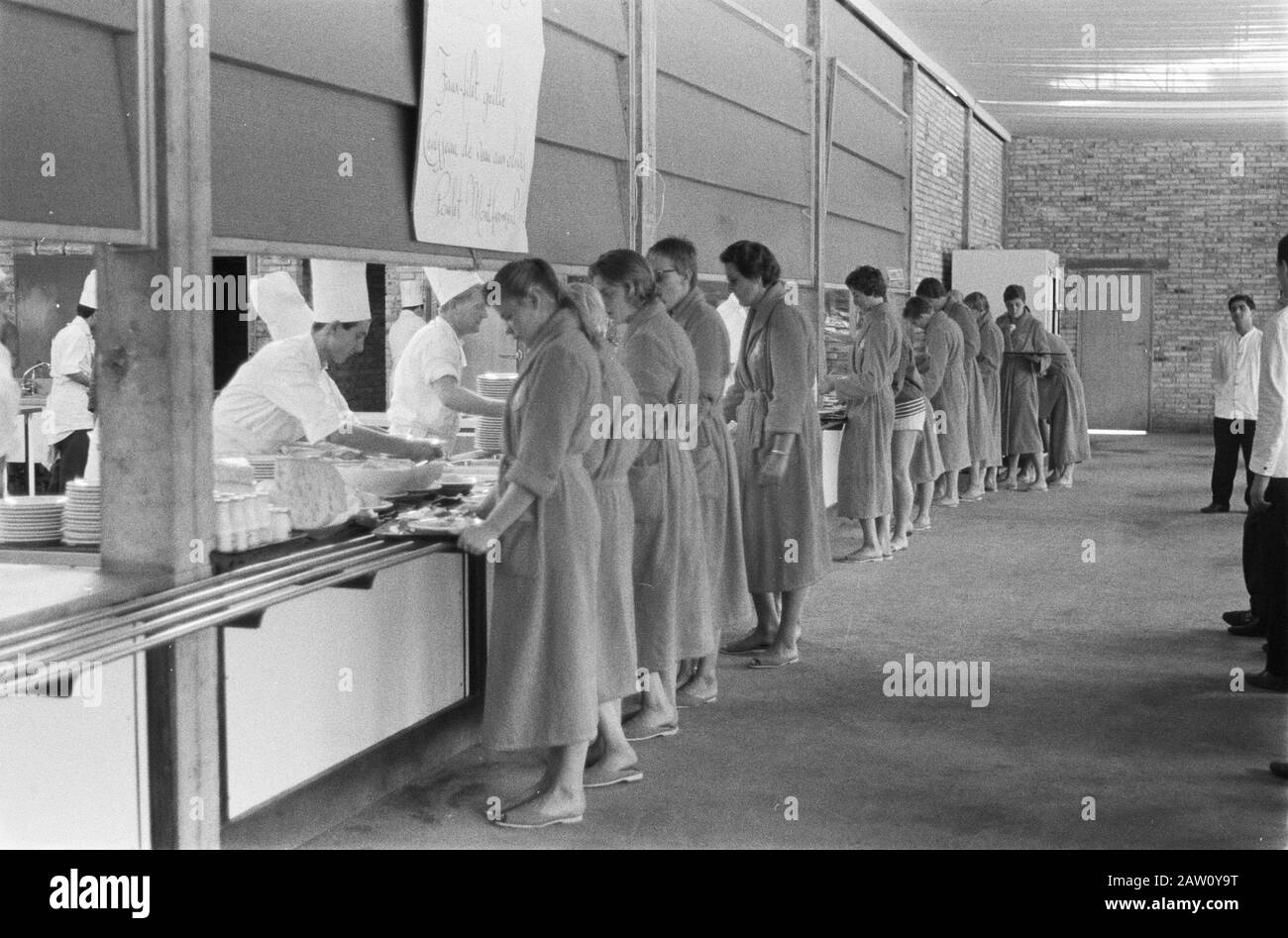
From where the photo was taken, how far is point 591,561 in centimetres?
408

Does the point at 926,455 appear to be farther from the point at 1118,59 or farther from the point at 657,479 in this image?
the point at 657,479

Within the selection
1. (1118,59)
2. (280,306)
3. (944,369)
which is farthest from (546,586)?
(1118,59)

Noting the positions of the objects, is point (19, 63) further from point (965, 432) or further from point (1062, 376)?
point (1062, 376)

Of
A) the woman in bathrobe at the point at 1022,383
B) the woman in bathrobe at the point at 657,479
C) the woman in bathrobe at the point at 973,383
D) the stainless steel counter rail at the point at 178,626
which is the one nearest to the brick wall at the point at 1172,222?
the woman in bathrobe at the point at 1022,383

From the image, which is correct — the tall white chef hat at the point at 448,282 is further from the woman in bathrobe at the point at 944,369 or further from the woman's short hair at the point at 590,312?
the woman in bathrobe at the point at 944,369

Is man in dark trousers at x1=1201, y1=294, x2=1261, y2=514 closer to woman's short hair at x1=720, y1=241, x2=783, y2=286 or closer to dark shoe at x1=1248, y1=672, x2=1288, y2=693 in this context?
dark shoe at x1=1248, y1=672, x2=1288, y2=693

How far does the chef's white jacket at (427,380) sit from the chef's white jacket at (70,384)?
2.67m

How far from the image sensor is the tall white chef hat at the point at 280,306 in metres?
6.06

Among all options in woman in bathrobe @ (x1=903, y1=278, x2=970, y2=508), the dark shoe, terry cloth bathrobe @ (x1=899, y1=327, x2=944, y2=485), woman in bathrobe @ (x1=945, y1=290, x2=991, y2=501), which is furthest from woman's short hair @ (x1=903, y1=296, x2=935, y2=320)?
the dark shoe

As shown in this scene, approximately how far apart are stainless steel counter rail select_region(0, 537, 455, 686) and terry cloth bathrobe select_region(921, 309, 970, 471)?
641 cm

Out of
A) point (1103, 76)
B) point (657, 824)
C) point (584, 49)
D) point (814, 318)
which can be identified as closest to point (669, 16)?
point (584, 49)

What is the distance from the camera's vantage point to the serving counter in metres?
3.13

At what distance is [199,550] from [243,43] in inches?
51.2

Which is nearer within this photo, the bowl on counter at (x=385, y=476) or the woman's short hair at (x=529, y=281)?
the woman's short hair at (x=529, y=281)
